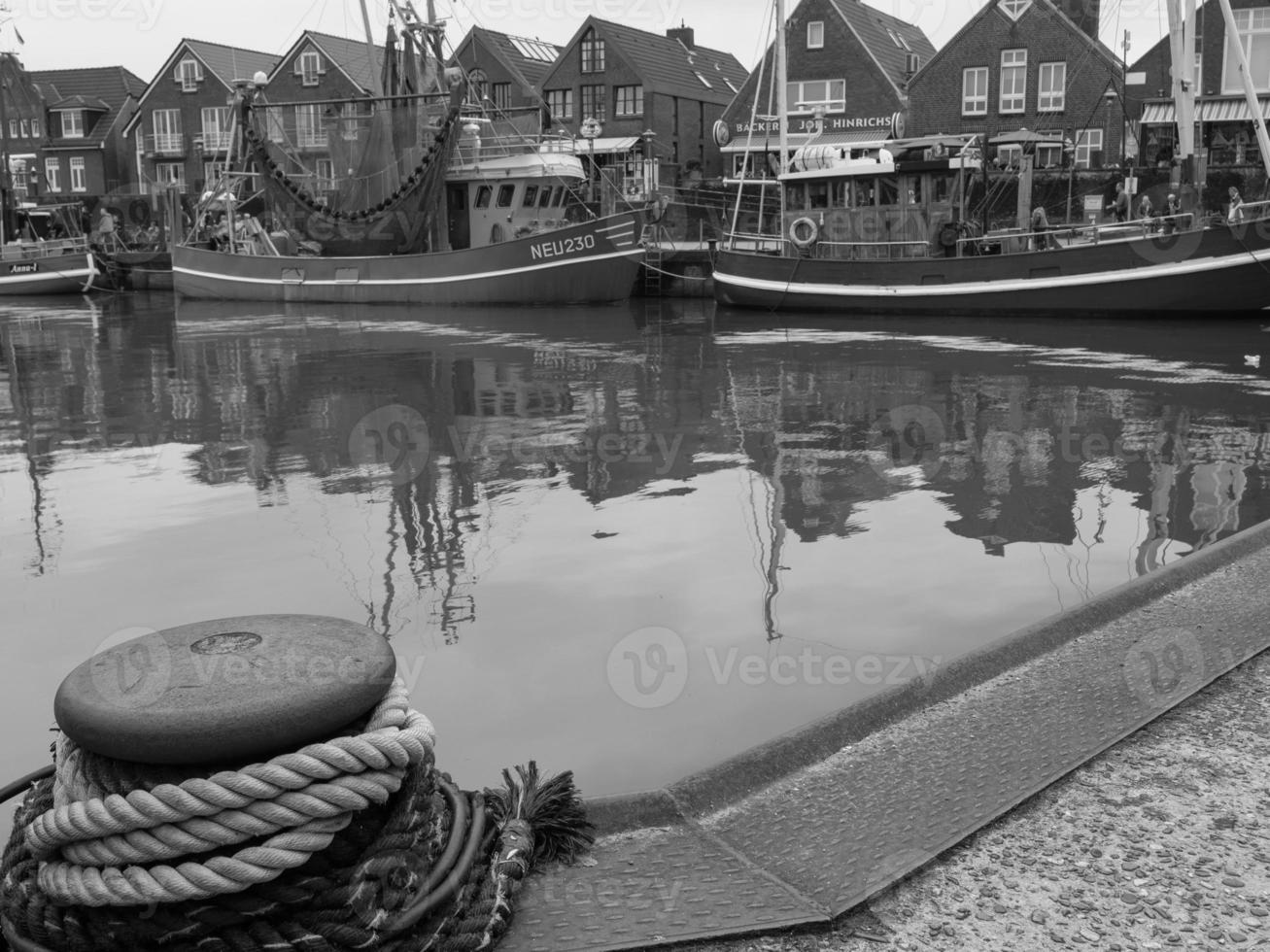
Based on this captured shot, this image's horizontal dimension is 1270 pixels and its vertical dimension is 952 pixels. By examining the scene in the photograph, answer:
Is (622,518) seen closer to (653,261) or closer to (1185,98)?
(1185,98)

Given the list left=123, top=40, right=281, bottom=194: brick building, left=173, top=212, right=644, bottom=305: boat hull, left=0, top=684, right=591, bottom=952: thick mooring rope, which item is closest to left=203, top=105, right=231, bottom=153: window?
left=123, top=40, right=281, bottom=194: brick building

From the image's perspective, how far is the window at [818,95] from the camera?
39.2m

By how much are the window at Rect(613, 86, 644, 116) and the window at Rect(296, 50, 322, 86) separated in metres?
12.9

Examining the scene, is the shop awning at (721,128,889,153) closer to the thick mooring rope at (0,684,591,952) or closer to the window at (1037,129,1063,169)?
the window at (1037,129,1063,169)

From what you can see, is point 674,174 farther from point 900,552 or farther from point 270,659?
point 270,659

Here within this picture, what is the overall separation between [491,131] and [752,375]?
18.2 m

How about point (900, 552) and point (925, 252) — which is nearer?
point (900, 552)

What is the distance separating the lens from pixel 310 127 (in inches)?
1861

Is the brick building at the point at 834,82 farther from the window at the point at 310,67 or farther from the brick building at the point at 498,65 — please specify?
the window at the point at 310,67

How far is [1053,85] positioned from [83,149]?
39.3 metres

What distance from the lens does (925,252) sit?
22.1 metres

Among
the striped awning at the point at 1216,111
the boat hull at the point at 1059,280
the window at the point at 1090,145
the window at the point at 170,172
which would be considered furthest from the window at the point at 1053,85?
the window at the point at 170,172

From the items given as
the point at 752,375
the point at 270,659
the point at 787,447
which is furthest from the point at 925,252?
the point at 270,659

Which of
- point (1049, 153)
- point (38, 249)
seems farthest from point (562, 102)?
point (38, 249)
